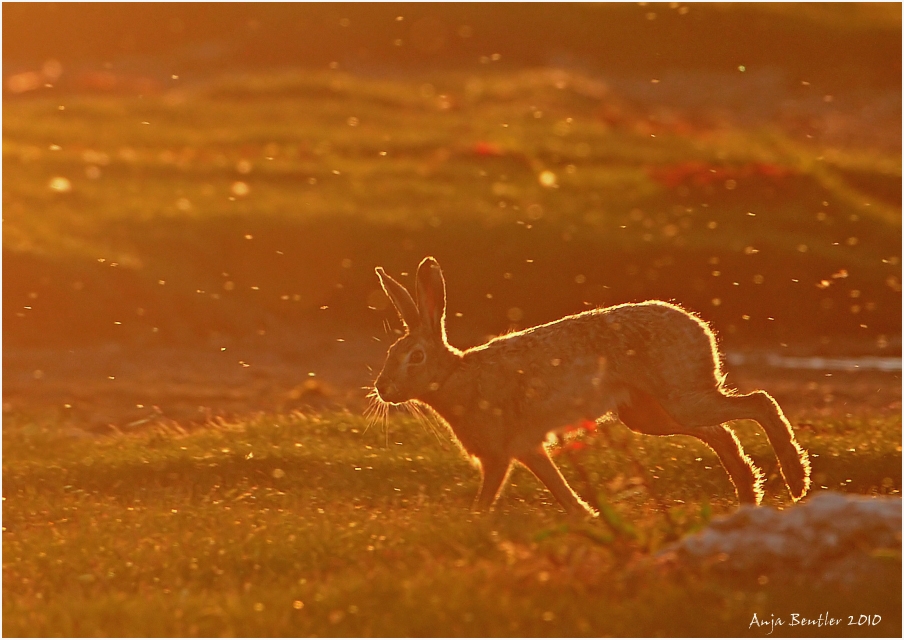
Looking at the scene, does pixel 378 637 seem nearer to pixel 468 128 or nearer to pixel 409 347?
pixel 409 347

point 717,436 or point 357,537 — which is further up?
point 717,436

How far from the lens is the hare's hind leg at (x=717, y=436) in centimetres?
1151

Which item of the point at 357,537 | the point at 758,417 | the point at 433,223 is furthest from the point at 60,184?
the point at 758,417

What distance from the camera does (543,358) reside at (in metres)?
11.3

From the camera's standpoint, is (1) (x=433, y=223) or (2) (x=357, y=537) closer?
(2) (x=357, y=537)

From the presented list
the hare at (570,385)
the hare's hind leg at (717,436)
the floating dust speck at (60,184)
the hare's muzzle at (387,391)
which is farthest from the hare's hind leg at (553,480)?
the floating dust speck at (60,184)

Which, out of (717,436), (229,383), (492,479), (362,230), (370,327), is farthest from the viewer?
(362,230)

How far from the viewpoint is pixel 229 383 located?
20062 mm

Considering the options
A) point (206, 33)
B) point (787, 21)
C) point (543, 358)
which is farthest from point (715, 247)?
point (206, 33)

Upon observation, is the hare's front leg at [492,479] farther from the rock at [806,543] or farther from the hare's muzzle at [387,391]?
the rock at [806,543]

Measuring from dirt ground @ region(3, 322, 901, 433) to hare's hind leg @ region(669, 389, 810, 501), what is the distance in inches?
189

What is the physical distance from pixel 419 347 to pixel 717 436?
268 centimetres

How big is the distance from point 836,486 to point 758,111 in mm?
44983

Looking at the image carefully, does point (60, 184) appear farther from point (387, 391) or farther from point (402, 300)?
point (387, 391)
